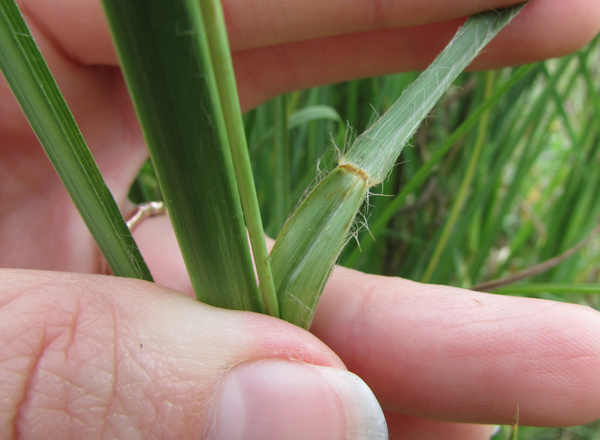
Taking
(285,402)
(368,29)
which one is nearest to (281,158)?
(368,29)

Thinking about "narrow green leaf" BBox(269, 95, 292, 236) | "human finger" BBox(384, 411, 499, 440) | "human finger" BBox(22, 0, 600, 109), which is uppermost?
"human finger" BBox(22, 0, 600, 109)

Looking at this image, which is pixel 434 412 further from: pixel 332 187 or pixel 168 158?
pixel 168 158

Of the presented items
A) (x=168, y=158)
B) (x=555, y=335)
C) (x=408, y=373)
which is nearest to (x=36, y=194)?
(x=168, y=158)

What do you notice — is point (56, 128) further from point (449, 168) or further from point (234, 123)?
point (449, 168)

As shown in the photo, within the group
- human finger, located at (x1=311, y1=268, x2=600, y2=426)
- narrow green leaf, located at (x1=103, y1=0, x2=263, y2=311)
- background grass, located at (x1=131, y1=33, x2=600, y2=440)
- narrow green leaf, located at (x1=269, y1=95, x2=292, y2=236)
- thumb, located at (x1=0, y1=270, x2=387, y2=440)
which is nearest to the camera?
narrow green leaf, located at (x1=103, y1=0, x2=263, y2=311)

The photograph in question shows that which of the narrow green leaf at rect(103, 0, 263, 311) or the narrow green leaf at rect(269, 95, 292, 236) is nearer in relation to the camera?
the narrow green leaf at rect(103, 0, 263, 311)

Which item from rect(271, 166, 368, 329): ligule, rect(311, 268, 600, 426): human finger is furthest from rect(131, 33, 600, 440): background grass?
rect(271, 166, 368, 329): ligule

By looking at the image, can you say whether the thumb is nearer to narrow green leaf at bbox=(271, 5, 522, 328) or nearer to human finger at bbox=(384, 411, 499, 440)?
narrow green leaf at bbox=(271, 5, 522, 328)
